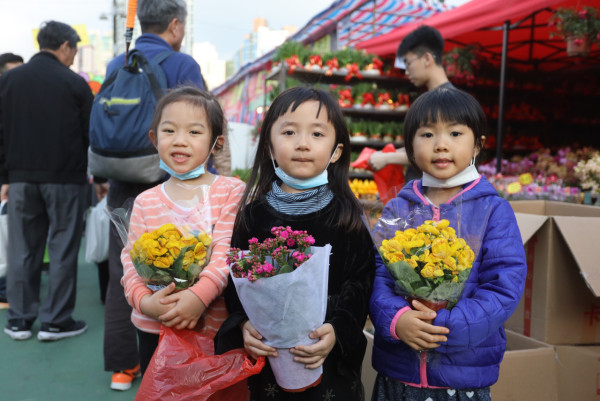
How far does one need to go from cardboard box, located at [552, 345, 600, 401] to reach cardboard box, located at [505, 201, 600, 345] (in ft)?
0.17

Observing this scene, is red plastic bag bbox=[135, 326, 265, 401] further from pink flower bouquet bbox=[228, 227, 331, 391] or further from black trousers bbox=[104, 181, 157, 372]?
black trousers bbox=[104, 181, 157, 372]

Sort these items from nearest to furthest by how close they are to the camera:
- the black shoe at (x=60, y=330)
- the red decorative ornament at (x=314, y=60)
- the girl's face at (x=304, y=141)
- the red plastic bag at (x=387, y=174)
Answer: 1. the girl's face at (x=304, y=141)
2. the red plastic bag at (x=387, y=174)
3. the black shoe at (x=60, y=330)
4. the red decorative ornament at (x=314, y=60)

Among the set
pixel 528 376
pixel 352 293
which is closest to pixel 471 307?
pixel 352 293

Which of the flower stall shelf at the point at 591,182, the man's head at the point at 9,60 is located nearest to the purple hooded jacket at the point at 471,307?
the flower stall shelf at the point at 591,182

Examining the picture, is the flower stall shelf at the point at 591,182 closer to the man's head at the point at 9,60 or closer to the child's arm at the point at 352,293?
the child's arm at the point at 352,293

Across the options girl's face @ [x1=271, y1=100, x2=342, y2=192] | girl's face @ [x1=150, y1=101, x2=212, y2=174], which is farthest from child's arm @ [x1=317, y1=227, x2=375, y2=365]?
girl's face @ [x1=150, y1=101, x2=212, y2=174]

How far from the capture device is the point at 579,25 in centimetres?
410

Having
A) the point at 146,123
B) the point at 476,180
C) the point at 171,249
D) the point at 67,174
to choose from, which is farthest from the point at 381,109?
the point at 171,249

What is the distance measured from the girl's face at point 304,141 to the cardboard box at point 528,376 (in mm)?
1106

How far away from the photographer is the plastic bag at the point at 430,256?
1.27 m

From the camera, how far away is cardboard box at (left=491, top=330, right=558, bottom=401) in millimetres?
1966

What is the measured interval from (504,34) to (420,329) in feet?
14.8

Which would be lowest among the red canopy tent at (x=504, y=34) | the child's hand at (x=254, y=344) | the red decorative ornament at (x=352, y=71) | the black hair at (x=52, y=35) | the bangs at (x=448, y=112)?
the child's hand at (x=254, y=344)

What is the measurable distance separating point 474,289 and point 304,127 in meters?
0.72
